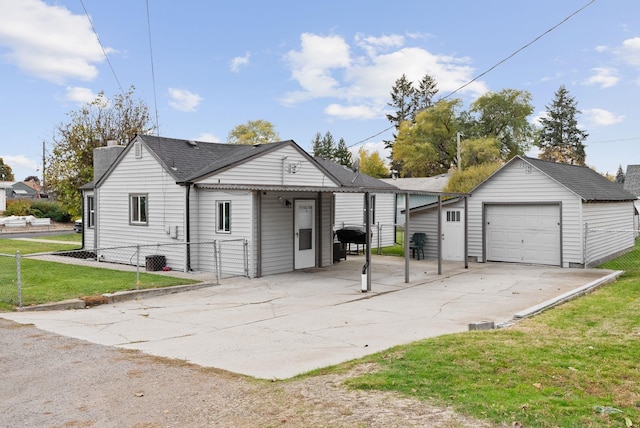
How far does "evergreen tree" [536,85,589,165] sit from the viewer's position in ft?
240

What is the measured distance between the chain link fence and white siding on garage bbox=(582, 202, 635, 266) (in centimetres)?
1140

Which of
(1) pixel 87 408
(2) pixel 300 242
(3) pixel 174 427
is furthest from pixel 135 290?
(3) pixel 174 427

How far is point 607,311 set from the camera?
396 inches

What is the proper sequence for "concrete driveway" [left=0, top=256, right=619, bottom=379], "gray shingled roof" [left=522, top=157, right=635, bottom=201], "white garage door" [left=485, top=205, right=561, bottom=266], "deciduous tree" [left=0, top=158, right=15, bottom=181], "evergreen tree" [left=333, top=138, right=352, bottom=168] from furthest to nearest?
"deciduous tree" [left=0, top=158, right=15, bottom=181] < "evergreen tree" [left=333, top=138, right=352, bottom=168] < "white garage door" [left=485, top=205, right=561, bottom=266] < "gray shingled roof" [left=522, top=157, right=635, bottom=201] < "concrete driveway" [left=0, top=256, right=619, bottom=379]

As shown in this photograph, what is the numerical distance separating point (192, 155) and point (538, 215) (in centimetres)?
1192

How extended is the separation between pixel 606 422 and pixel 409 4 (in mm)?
17833

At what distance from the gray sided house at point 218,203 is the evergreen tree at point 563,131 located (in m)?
62.4

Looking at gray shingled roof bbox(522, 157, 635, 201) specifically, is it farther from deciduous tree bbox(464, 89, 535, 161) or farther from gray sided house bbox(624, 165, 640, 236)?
deciduous tree bbox(464, 89, 535, 161)

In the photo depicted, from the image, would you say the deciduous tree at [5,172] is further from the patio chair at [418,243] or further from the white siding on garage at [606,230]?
the white siding on garage at [606,230]

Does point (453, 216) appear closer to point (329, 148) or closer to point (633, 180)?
point (633, 180)

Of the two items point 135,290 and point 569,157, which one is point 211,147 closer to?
point 135,290

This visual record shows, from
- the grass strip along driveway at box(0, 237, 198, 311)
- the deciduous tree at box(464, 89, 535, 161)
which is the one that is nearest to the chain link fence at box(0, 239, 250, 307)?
the grass strip along driveway at box(0, 237, 198, 311)

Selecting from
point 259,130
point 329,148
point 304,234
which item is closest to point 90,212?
point 304,234

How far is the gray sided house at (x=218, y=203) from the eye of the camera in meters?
15.6
